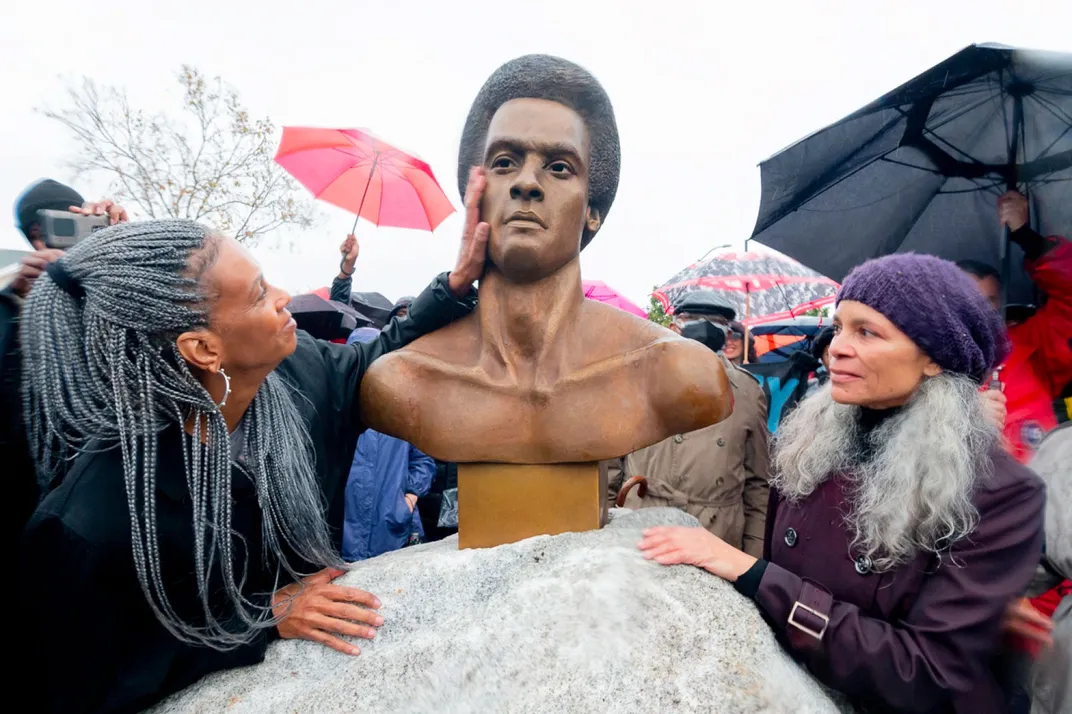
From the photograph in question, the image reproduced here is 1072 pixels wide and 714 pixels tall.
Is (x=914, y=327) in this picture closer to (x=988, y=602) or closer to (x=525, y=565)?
(x=988, y=602)

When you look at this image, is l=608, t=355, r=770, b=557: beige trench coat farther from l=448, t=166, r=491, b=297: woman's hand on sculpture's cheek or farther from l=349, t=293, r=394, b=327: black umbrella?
l=349, t=293, r=394, b=327: black umbrella

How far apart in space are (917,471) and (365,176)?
3.60m

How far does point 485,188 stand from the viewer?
2.12 metres

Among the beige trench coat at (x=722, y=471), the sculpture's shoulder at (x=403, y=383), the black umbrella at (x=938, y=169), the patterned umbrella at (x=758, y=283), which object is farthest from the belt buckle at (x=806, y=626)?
the patterned umbrella at (x=758, y=283)

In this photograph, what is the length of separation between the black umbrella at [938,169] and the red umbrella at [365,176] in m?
2.04

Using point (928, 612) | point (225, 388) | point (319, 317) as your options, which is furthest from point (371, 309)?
point (928, 612)

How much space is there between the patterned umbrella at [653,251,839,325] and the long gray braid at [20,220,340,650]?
422 centimetres

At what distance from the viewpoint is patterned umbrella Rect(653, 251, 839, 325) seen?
538 cm

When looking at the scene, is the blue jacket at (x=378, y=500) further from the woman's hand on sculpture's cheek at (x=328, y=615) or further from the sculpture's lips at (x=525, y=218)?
the sculpture's lips at (x=525, y=218)

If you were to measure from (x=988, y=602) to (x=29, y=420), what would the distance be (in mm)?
2167

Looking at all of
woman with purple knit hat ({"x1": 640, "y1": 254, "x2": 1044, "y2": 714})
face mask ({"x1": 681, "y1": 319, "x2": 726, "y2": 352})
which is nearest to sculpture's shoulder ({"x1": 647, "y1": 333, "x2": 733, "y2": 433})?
woman with purple knit hat ({"x1": 640, "y1": 254, "x2": 1044, "y2": 714})

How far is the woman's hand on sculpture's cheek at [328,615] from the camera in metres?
1.74

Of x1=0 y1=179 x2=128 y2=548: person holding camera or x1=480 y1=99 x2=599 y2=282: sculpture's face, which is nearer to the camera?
x1=0 y1=179 x2=128 y2=548: person holding camera

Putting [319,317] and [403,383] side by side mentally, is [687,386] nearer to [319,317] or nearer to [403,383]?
[403,383]
